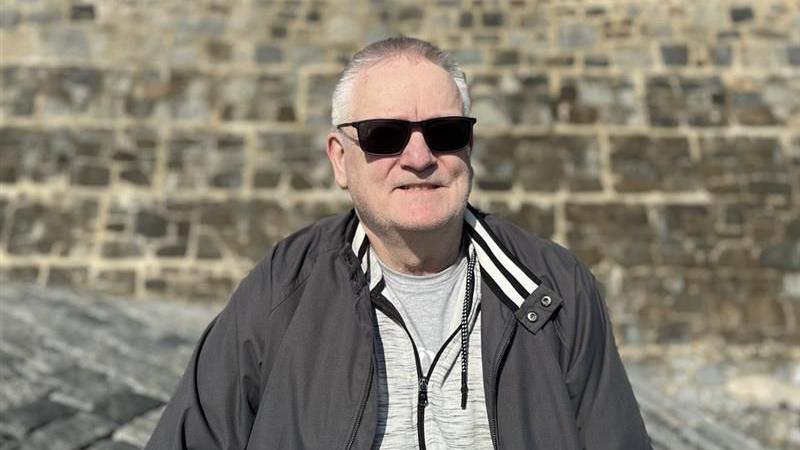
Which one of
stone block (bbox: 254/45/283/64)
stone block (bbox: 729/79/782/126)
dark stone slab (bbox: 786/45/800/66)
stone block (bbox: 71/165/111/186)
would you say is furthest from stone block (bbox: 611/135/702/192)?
stone block (bbox: 71/165/111/186)

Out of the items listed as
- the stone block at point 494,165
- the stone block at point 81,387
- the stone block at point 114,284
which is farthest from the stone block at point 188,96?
the stone block at point 81,387

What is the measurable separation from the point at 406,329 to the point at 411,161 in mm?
337

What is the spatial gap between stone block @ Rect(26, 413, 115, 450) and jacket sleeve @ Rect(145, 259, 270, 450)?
1469 mm

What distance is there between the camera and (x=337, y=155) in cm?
196

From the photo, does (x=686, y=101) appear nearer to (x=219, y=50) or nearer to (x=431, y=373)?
(x=219, y=50)

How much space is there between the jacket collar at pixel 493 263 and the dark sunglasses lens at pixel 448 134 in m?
0.22

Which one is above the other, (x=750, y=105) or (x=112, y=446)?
(x=750, y=105)

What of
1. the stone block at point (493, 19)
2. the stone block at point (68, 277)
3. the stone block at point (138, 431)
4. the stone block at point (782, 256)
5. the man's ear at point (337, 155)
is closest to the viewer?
the man's ear at point (337, 155)

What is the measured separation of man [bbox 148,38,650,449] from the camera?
1.69m

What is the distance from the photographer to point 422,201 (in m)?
1.78

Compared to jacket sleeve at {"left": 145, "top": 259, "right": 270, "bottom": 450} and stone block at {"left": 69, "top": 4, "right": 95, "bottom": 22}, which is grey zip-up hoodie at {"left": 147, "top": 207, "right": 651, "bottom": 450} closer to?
jacket sleeve at {"left": 145, "top": 259, "right": 270, "bottom": 450}

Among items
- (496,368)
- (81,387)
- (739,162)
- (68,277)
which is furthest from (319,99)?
(496,368)

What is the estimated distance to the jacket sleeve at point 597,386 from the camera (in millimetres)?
1695

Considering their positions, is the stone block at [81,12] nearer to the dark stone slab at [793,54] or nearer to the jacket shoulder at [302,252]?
the dark stone slab at [793,54]
